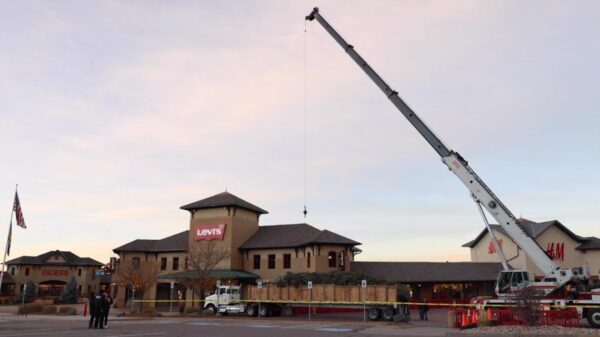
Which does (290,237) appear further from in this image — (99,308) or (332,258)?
(99,308)

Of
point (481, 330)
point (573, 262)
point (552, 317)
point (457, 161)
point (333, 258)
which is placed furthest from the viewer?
point (573, 262)

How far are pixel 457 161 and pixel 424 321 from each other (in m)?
10.1

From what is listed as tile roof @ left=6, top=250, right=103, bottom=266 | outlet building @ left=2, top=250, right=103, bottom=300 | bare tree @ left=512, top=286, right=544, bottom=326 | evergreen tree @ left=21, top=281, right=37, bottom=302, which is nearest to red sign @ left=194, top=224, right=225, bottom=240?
evergreen tree @ left=21, top=281, right=37, bottom=302

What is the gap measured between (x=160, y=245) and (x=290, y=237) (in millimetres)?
16775

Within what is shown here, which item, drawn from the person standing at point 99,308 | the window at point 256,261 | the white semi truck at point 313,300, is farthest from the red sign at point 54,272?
the person standing at point 99,308

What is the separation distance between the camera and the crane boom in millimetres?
25344

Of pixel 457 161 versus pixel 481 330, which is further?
pixel 457 161

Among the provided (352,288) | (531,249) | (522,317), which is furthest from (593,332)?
(352,288)

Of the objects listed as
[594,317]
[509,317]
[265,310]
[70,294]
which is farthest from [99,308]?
[70,294]

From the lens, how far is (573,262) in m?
52.9

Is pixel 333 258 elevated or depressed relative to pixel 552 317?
elevated

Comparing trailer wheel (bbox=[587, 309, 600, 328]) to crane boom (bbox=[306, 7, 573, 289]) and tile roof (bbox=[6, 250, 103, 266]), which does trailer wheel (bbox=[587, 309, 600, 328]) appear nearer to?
crane boom (bbox=[306, 7, 573, 289])

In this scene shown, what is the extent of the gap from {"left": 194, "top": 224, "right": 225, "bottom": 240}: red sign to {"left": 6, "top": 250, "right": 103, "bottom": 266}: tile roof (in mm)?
38547

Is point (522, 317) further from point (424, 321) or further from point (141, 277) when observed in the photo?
point (141, 277)
